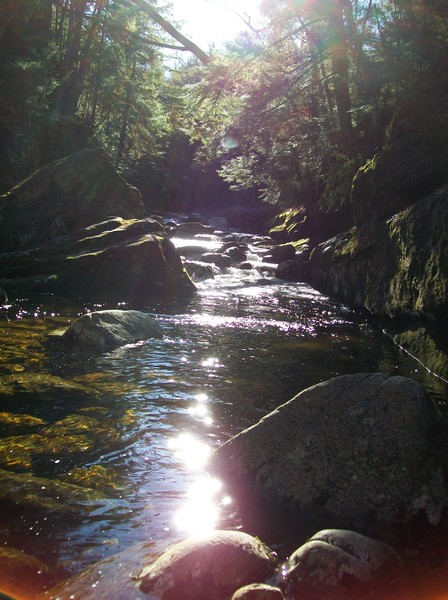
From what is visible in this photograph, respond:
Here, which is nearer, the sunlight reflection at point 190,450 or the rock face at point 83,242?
the sunlight reflection at point 190,450

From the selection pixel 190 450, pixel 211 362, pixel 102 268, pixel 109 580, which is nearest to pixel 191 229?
pixel 102 268

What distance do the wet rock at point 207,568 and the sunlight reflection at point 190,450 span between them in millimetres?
1221

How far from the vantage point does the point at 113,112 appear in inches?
1197

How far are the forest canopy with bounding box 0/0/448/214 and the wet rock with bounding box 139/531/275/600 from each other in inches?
406

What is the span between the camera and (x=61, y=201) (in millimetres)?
15016

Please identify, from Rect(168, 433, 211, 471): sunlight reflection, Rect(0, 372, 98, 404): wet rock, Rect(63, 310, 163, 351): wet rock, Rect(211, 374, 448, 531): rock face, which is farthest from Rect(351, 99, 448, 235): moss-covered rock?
Rect(0, 372, 98, 404): wet rock

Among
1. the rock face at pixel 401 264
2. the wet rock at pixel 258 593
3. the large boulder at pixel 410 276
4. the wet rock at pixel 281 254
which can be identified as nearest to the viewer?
the wet rock at pixel 258 593

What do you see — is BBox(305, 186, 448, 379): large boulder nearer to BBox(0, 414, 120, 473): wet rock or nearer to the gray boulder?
BBox(0, 414, 120, 473): wet rock

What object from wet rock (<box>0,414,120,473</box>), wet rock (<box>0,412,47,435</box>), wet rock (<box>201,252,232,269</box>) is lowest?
wet rock (<box>0,414,120,473</box>)

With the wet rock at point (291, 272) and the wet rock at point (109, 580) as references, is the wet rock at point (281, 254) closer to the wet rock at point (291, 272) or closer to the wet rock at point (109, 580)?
the wet rock at point (291, 272)

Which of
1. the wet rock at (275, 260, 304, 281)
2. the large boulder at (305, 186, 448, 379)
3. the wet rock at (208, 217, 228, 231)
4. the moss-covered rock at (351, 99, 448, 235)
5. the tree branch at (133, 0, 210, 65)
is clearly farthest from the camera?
the wet rock at (208, 217, 228, 231)

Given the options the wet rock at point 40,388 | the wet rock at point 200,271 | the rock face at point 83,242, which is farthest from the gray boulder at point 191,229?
the wet rock at point 40,388

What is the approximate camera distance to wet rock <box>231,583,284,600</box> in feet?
8.45

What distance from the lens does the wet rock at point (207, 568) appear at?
2.69m
